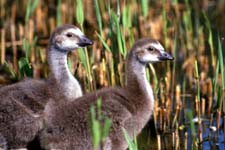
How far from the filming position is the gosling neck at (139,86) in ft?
28.4

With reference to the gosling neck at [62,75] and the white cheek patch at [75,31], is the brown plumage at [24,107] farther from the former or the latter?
the white cheek patch at [75,31]

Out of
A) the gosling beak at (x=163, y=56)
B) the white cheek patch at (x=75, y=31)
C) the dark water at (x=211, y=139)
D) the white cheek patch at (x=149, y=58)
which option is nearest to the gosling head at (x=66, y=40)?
the white cheek patch at (x=75, y=31)

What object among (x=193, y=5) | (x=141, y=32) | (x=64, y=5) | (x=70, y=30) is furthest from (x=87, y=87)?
(x=193, y=5)

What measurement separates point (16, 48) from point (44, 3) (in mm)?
3093

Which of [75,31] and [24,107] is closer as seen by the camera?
[24,107]

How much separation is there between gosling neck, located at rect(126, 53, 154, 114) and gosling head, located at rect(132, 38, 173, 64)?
0.07 meters

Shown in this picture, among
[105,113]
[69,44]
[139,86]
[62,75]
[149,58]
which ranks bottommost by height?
[105,113]

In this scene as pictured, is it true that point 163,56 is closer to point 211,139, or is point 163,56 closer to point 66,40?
point 66,40

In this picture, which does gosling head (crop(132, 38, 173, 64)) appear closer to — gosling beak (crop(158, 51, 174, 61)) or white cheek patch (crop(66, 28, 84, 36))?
gosling beak (crop(158, 51, 174, 61))

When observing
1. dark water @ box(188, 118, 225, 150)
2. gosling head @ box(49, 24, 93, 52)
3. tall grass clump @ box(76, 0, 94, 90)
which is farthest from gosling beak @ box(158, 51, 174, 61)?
dark water @ box(188, 118, 225, 150)

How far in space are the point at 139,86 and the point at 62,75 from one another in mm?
954

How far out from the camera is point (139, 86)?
880 cm

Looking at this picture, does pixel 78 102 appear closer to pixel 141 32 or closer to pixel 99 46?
pixel 99 46

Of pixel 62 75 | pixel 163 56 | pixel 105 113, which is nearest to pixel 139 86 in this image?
pixel 163 56
